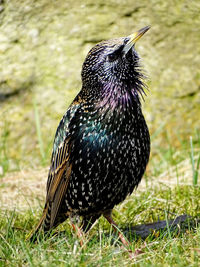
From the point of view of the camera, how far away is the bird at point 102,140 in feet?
11.8

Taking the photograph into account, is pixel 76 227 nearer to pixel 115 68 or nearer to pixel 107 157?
pixel 107 157

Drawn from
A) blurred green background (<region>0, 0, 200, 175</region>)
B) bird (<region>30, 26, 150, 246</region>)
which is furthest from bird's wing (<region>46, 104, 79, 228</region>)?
blurred green background (<region>0, 0, 200, 175</region>)

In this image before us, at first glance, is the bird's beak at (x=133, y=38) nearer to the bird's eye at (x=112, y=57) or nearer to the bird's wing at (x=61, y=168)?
the bird's eye at (x=112, y=57)

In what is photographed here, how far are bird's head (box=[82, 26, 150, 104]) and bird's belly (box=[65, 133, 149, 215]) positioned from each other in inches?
16.8

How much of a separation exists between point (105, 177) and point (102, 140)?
0.25 meters

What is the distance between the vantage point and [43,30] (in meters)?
6.75

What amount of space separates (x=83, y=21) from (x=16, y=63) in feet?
3.26

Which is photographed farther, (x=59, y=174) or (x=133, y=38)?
(x=59, y=174)

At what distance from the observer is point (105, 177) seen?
3611mm

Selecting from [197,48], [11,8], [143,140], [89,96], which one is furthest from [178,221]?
[11,8]

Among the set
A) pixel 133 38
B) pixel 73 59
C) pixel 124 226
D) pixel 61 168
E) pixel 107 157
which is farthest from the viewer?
pixel 73 59

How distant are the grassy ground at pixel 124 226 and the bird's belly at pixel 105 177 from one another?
0.22 m

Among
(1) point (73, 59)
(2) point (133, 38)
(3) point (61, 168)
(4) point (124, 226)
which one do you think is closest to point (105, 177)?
(3) point (61, 168)

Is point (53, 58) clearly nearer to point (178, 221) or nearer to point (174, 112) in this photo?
point (174, 112)
